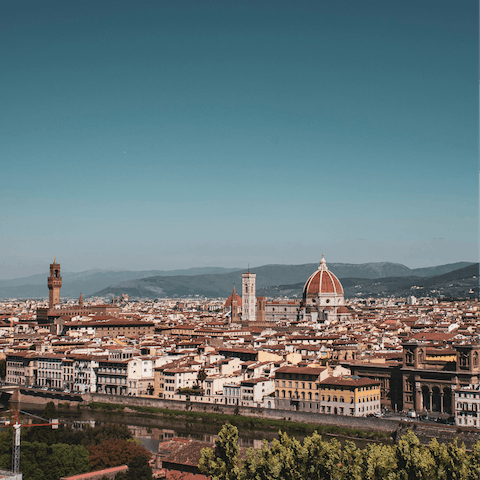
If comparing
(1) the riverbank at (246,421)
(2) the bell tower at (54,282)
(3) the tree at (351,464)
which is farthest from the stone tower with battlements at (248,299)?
(3) the tree at (351,464)

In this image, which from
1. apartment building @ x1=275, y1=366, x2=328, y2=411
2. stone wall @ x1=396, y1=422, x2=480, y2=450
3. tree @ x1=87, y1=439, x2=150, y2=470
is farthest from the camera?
apartment building @ x1=275, y1=366, x2=328, y2=411

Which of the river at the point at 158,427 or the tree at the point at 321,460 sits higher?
the tree at the point at 321,460

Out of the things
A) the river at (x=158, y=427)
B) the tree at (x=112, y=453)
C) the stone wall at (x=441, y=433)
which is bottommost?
the river at (x=158, y=427)

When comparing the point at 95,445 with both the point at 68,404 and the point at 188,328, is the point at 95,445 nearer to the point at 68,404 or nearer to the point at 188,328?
the point at 68,404

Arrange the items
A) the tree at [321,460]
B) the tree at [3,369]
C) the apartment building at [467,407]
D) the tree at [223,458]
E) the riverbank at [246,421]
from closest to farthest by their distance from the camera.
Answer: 1. the tree at [321,460]
2. the tree at [223,458]
3. the apartment building at [467,407]
4. the riverbank at [246,421]
5. the tree at [3,369]

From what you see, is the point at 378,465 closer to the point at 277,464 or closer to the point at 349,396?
the point at 277,464

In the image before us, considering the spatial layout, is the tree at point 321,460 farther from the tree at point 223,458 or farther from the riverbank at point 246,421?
the riverbank at point 246,421

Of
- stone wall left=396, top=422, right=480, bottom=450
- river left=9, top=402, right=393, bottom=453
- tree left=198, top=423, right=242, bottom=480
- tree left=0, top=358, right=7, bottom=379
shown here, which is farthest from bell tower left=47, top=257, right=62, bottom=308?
tree left=198, top=423, right=242, bottom=480

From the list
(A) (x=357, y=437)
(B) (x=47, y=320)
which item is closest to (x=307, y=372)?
(A) (x=357, y=437)

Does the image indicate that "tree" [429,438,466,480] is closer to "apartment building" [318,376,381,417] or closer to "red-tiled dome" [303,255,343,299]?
"apartment building" [318,376,381,417]
